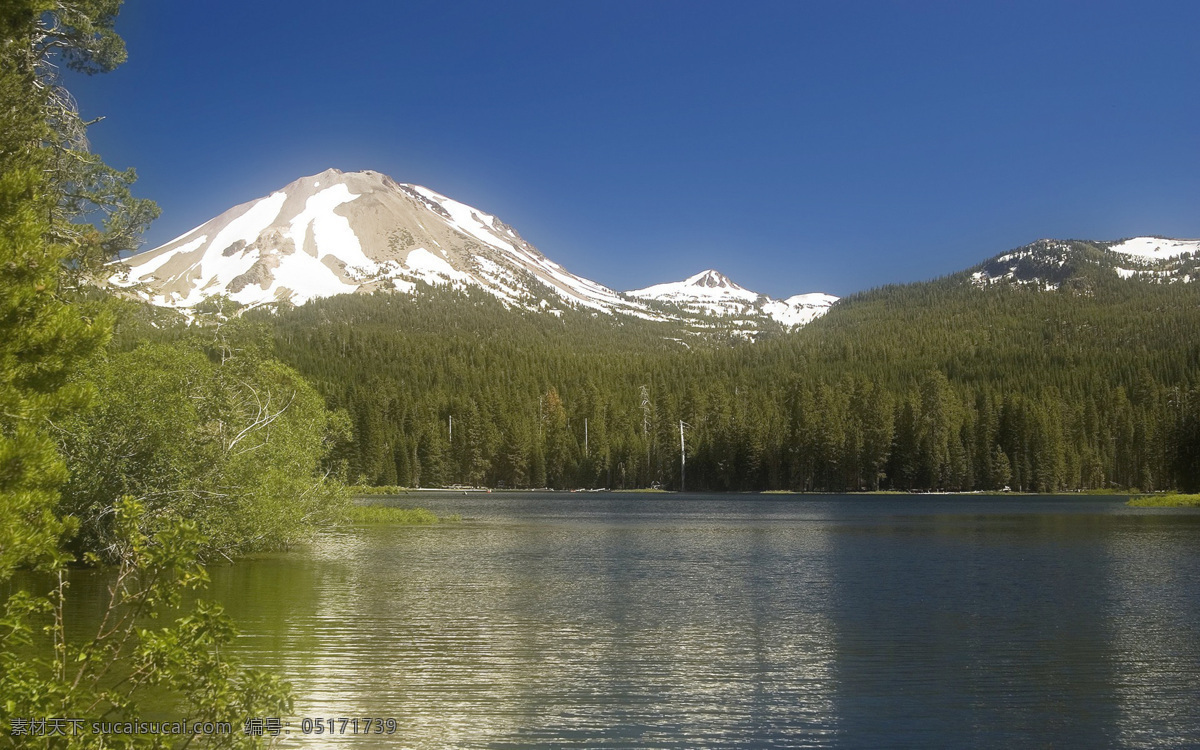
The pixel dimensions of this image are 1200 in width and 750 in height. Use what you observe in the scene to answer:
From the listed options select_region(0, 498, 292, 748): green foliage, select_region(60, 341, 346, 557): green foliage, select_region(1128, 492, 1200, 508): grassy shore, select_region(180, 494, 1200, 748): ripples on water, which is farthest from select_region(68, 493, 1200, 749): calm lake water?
select_region(1128, 492, 1200, 508): grassy shore

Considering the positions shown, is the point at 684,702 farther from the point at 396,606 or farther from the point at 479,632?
the point at 396,606

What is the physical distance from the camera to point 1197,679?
17328mm

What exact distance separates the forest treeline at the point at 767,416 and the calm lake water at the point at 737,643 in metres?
65.4

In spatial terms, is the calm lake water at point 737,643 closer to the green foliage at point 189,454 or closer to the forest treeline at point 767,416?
the green foliage at point 189,454

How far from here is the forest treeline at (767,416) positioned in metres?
115

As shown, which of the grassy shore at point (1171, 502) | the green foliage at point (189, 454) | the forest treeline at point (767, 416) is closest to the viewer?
the green foliage at point (189, 454)

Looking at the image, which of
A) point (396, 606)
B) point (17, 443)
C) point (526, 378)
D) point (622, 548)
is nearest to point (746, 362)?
point (526, 378)

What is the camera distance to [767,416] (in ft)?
436

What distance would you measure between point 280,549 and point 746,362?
6457 inches

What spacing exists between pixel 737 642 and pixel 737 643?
0.11m

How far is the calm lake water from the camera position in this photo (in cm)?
1445

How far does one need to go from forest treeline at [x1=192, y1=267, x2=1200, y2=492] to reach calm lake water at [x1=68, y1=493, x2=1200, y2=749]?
65.4m

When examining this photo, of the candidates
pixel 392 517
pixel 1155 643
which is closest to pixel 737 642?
pixel 1155 643

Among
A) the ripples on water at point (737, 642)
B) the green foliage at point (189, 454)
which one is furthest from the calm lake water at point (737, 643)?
the green foliage at point (189, 454)
